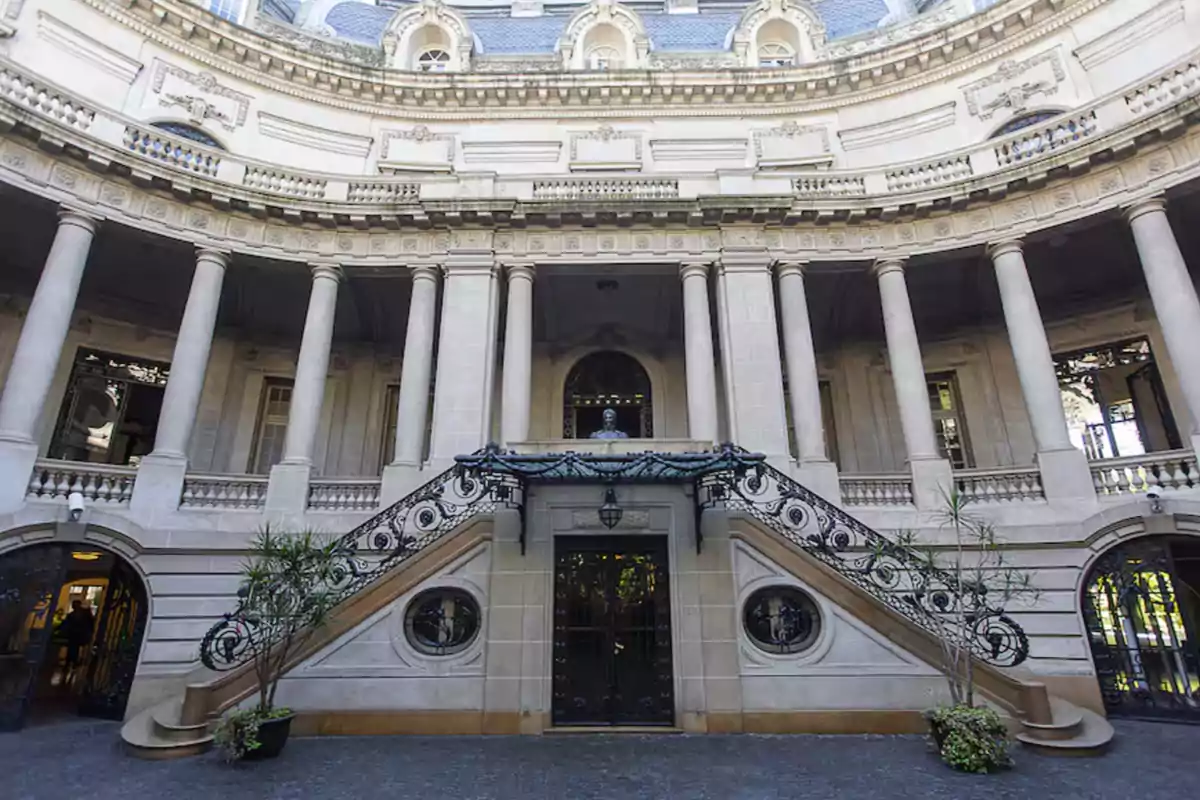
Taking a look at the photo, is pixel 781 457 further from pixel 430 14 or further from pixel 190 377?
pixel 430 14

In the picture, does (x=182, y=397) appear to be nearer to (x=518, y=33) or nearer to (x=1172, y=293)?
(x=518, y=33)

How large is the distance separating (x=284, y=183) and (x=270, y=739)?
1195cm

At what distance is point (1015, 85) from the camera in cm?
1680

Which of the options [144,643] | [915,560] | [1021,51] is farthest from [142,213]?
[1021,51]

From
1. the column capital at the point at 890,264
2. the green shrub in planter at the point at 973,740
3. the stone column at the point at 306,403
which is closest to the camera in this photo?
the green shrub in planter at the point at 973,740

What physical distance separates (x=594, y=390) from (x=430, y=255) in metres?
6.11

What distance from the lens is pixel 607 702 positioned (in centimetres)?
901

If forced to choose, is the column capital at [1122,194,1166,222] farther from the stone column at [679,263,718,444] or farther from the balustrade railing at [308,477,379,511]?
the balustrade railing at [308,477,379,511]

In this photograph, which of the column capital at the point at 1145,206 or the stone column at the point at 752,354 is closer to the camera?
the column capital at the point at 1145,206

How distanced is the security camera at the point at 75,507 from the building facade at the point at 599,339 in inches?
0.9

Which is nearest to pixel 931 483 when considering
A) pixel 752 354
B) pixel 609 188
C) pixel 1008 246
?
pixel 752 354

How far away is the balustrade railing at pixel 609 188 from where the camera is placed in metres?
14.9

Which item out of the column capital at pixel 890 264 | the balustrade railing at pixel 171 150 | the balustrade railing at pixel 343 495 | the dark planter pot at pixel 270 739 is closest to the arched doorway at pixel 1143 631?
the column capital at pixel 890 264

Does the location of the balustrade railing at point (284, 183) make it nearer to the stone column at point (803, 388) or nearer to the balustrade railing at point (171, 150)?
Answer: the balustrade railing at point (171, 150)
